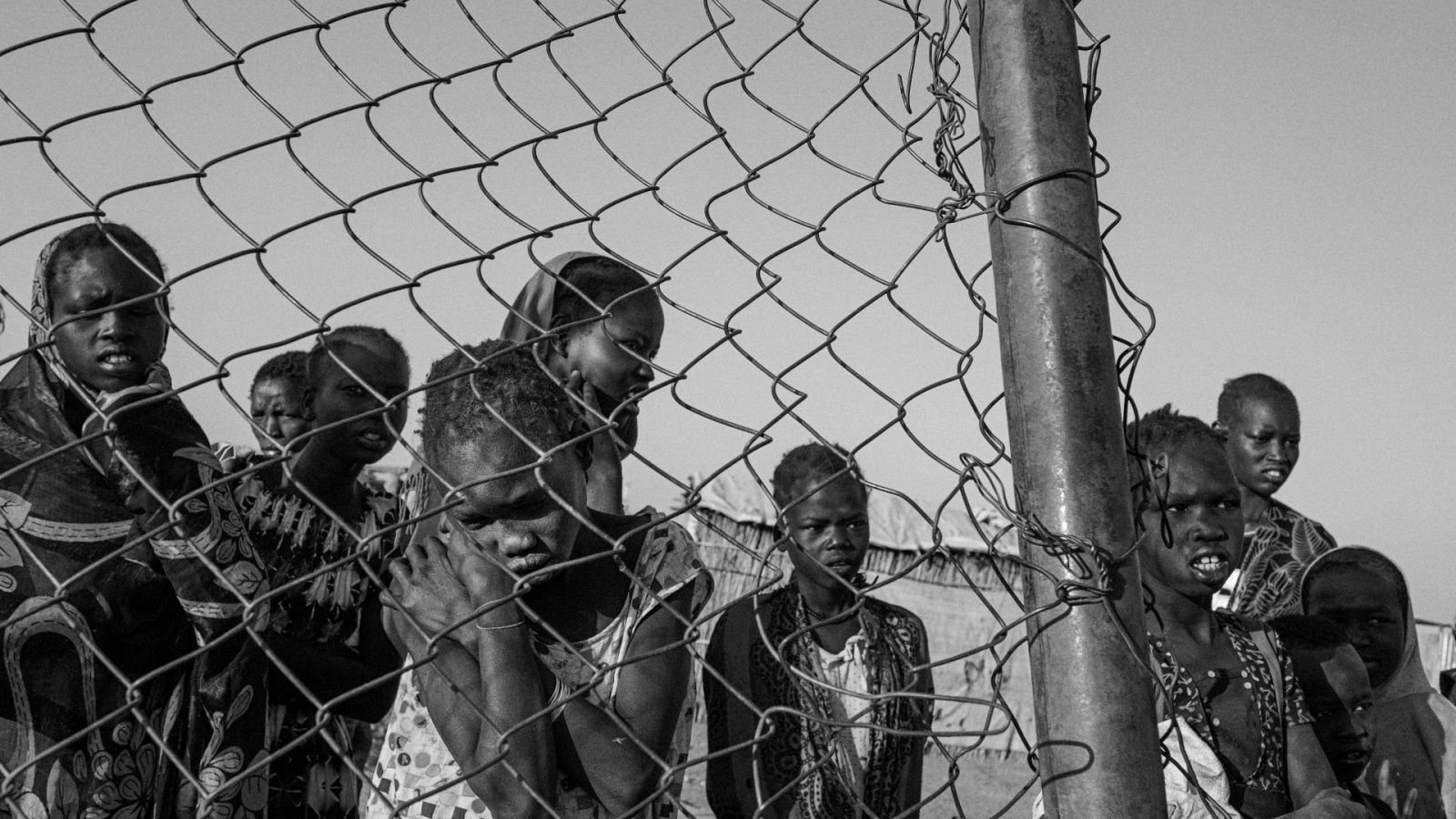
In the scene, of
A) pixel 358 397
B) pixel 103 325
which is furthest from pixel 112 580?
pixel 358 397

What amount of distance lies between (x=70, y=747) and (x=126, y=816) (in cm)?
19

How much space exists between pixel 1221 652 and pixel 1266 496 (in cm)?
234

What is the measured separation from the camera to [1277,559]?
4660 mm

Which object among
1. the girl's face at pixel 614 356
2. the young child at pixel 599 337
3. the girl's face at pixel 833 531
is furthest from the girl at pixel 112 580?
the girl's face at pixel 833 531

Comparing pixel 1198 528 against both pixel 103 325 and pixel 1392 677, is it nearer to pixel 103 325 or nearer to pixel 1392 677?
pixel 1392 677

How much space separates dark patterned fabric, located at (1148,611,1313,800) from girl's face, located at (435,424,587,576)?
1532 millimetres

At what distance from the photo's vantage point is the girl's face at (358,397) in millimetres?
3305

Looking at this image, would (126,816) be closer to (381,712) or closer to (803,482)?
(381,712)

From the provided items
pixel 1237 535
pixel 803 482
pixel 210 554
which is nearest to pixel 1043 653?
pixel 210 554

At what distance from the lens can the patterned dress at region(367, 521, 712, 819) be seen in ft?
7.11

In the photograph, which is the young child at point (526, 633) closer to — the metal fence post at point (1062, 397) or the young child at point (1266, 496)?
the metal fence post at point (1062, 397)

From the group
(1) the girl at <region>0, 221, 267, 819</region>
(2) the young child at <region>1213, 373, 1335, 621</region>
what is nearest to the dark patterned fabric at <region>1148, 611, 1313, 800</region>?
(2) the young child at <region>1213, 373, 1335, 621</region>

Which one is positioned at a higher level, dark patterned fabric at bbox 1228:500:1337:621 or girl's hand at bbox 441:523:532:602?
dark patterned fabric at bbox 1228:500:1337:621

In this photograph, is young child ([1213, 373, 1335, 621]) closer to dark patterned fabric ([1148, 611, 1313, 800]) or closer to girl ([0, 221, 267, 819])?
dark patterned fabric ([1148, 611, 1313, 800])
